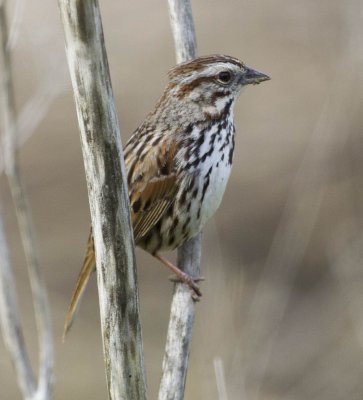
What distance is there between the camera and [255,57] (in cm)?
1130

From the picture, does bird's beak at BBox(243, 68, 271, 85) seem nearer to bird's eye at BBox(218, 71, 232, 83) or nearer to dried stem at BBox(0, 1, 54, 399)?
bird's eye at BBox(218, 71, 232, 83)

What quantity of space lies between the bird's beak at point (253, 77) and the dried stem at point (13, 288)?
101 centimetres

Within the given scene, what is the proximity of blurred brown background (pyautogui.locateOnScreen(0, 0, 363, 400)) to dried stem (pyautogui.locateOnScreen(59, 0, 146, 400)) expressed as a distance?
1.52 meters

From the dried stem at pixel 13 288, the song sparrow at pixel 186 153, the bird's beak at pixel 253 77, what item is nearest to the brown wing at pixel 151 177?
the song sparrow at pixel 186 153

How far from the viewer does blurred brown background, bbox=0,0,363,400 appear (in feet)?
17.6

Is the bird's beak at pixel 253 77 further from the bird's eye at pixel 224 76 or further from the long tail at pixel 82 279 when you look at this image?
the long tail at pixel 82 279

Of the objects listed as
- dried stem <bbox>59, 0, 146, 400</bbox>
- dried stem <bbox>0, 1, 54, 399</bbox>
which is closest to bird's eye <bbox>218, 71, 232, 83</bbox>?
dried stem <bbox>0, 1, 54, 399</bbox>

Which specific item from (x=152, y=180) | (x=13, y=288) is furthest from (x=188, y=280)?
(x=13, y=288)

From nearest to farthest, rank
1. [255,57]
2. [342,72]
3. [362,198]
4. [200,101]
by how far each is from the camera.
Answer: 1. [200,101]
2. [342,72]
3. [362,198]
4. [255,57]

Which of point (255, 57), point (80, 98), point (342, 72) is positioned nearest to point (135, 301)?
point (80, 98)

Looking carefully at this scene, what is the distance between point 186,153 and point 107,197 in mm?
1469

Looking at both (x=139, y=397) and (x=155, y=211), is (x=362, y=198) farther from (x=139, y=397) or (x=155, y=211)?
(x=139, y=397)

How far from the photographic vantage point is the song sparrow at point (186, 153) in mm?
4102

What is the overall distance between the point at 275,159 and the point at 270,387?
319 cm
